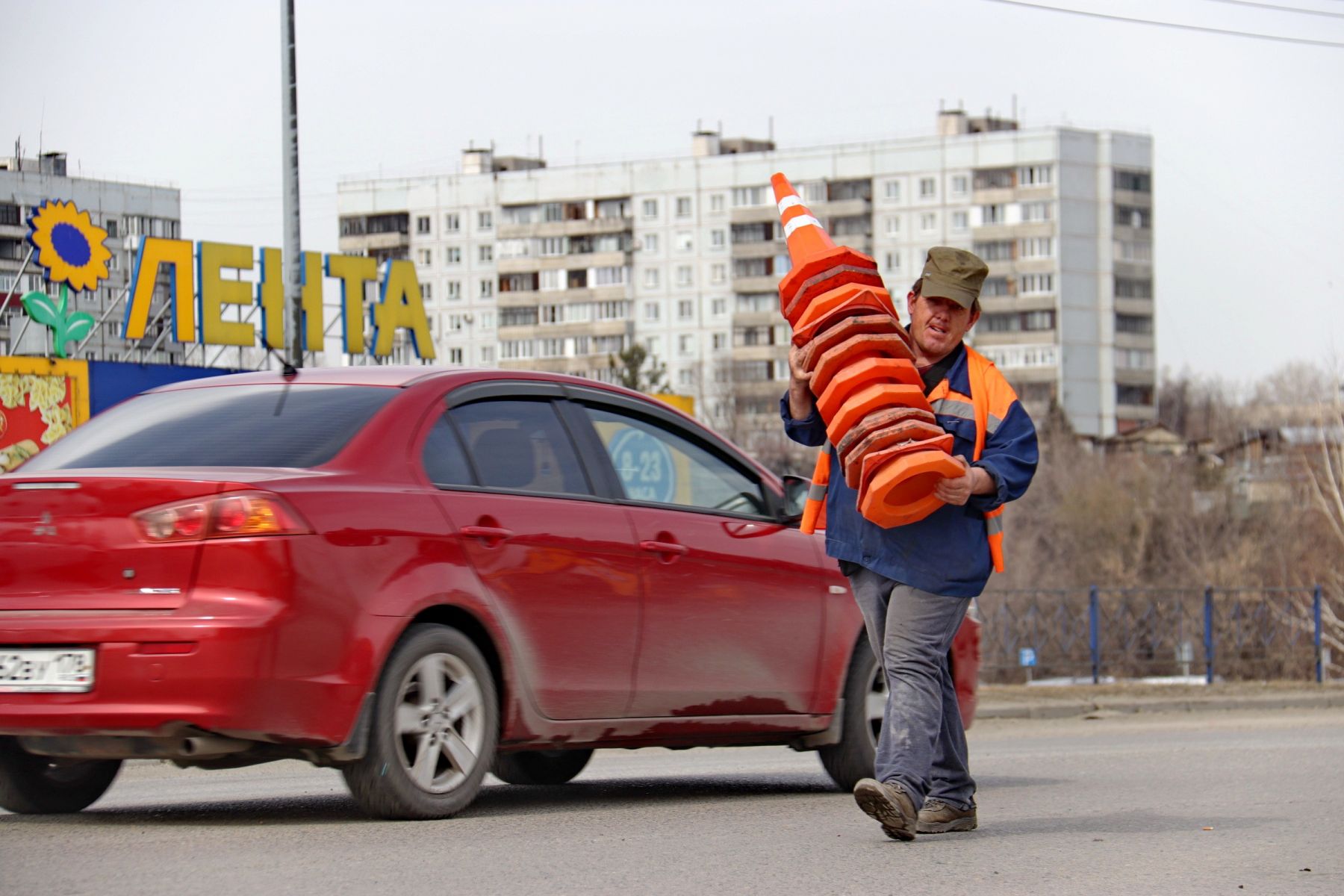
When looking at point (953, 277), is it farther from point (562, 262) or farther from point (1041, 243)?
point (562, 262)

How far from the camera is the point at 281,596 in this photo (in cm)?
A: 594

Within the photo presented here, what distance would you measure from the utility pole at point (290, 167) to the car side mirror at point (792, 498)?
13.3m

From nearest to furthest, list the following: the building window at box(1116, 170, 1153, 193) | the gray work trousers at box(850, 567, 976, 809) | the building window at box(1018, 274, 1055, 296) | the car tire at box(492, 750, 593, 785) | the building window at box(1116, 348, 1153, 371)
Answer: the gray work trousers at box(850, 567, 976, 809) < the car tire at box(492, 750, 593, 785) < the building window at box(1018, 274, 1055, 296) < the building window at box(1116, 170, 1153, 193) < the building window at box(1116, 348, 1153, 371)

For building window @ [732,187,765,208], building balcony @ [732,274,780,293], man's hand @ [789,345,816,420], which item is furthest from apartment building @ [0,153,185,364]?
building balcony @ [732,274,780,293]

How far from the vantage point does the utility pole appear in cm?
2091

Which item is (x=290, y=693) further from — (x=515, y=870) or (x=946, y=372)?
(x=946, y=372)

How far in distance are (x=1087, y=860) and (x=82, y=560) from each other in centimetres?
316

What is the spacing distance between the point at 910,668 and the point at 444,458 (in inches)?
69.1

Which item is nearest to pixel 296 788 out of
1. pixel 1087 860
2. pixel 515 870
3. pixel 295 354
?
pixel 515 870

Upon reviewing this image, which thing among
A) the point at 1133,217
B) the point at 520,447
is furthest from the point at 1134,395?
the point at 520,447

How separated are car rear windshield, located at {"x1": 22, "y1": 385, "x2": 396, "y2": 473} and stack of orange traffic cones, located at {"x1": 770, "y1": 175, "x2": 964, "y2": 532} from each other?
1547 millimetres

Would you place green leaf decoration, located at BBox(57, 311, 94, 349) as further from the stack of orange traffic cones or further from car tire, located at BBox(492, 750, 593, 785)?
the stack of orange traffic cones

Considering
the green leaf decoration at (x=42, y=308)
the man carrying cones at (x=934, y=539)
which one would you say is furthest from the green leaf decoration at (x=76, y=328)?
the man carrying cones at (x=934, y=539)

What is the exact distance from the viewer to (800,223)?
659cm
